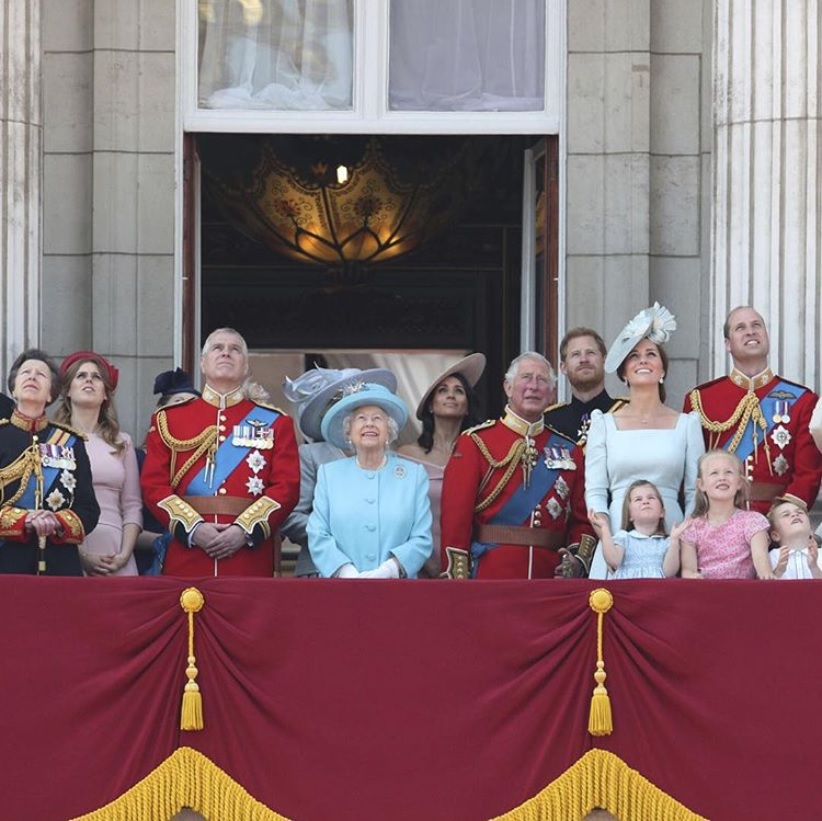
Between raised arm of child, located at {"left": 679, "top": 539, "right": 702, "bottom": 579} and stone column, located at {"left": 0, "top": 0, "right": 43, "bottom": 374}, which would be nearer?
raised arm of child, located at {"left": 679, "top": 539, "right": 702, "bottom": 579}

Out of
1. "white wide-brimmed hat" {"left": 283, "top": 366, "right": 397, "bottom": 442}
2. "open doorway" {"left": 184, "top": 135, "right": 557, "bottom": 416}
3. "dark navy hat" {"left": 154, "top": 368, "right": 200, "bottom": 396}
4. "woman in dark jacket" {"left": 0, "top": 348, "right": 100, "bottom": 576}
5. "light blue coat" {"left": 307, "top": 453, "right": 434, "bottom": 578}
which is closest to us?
"woman in dark jacket" {"left": 0, "top": 348, "right": 100, "bottom": 576}

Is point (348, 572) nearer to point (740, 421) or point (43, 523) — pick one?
point (43, 523)

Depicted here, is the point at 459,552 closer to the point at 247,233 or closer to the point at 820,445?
the point at 820,445

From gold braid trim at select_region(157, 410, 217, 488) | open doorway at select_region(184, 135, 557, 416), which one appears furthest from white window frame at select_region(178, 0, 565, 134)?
open doorway at select_region(184, 135, 557, 416)

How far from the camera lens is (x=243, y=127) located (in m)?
12.7

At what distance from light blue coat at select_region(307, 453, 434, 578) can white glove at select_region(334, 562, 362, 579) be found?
0.07 feet

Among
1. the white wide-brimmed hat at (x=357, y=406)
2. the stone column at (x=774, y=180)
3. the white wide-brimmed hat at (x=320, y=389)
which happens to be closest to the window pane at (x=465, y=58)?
the stone column at (x=774, y=180)

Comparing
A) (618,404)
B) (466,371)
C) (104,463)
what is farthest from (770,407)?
(104,463)

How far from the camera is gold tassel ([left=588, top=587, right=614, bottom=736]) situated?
9359 mm

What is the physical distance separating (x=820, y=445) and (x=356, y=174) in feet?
23.3

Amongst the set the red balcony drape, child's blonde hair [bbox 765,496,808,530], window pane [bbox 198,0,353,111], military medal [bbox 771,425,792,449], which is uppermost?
window pane [bbox 198,0,353,111]

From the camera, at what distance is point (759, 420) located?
34.8 ft

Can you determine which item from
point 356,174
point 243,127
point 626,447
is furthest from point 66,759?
point 356,174

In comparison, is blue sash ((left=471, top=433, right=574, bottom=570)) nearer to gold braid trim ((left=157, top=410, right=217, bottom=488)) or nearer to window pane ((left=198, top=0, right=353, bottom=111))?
gold braid trim ((left=157, top=410, right=217, bottom=488))
